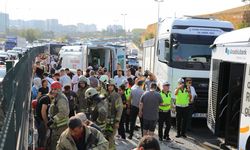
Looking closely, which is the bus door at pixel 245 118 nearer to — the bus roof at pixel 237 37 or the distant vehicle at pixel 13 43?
the bus roof at pixel 237 37

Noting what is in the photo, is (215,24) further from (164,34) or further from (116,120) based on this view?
(116,120)

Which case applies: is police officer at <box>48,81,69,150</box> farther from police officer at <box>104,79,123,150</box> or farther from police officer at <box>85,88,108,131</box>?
police officer at <box>104,79,123,150</box>

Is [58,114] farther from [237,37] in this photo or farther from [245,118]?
[237,37]

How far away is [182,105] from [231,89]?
2.28 meters

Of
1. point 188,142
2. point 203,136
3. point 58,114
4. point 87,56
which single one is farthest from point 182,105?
point 87,56

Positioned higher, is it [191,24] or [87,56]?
[191,24]

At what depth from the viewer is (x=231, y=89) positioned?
396 inches

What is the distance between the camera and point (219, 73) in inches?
422

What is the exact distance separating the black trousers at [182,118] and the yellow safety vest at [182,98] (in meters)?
0.13

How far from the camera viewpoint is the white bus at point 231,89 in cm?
830

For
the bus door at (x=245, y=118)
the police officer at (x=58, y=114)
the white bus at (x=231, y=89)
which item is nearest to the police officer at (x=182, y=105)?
the white bus at (x=231, y=89)

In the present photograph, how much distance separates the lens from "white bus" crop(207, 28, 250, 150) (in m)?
8.30

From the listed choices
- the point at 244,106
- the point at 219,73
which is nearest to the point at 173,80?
the point at 219,73

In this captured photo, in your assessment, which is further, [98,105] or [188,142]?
[188,142]
